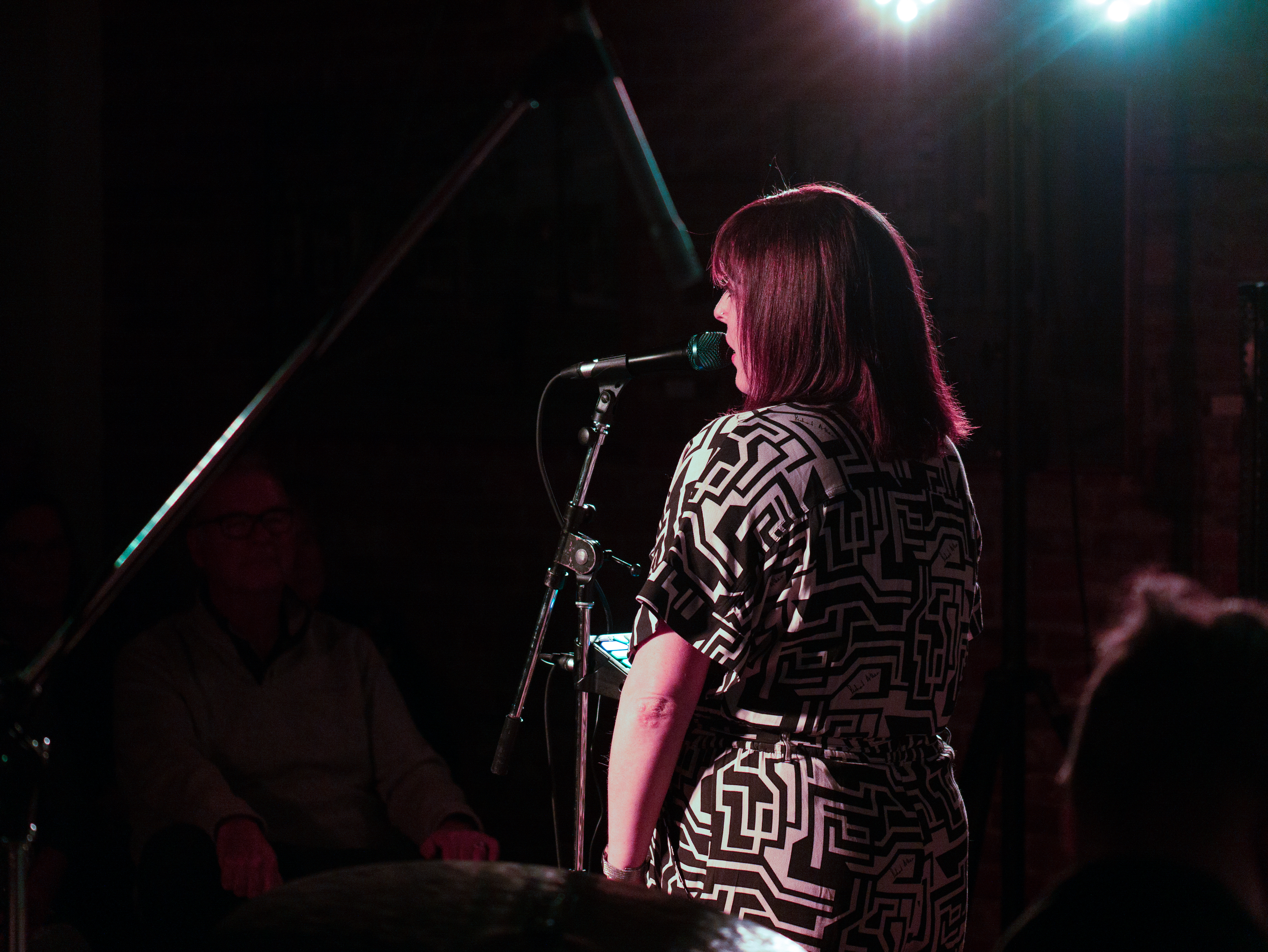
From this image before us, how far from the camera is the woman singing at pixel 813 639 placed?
120 cm

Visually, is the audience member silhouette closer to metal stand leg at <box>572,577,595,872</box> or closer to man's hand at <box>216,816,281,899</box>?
man's hand at <box>216,816,281,899</box>

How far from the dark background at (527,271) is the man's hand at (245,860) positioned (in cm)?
56

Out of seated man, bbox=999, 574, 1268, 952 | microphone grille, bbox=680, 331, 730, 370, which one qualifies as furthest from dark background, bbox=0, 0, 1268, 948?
seated man, bbox=999, 574, 1268, 952

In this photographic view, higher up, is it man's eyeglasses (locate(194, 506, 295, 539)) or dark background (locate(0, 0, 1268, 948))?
dark background (locate(0, 0, 1268, 948))

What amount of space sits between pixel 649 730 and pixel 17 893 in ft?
1.99

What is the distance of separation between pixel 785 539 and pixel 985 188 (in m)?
1.93

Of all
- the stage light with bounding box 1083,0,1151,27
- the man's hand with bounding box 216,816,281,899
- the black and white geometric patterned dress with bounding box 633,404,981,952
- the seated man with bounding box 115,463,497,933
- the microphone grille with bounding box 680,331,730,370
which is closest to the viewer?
the black and white geometric patterned dress with bounding box 633,404,981,952

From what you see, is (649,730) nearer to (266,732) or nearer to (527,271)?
(266,732)

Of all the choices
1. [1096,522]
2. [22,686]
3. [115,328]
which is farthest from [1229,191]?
[115,328]

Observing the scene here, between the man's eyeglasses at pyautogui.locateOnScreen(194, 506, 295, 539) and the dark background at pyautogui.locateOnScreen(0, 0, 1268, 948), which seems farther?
the dark background at pyautogui.locateOnScreen(0, 0, 1268, 948)

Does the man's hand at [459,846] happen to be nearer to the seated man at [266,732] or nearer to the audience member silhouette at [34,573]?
the seated man at [266,732]

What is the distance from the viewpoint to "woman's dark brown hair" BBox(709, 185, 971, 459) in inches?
50.1

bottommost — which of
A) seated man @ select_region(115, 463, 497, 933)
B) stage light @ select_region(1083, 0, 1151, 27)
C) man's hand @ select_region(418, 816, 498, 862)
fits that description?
man's hand @ select_region(418, 816, 498, 862)

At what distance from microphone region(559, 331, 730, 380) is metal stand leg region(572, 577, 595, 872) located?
30 cm
